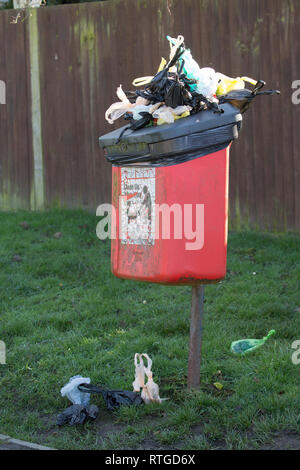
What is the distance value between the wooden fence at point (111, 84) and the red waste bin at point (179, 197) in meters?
3.51

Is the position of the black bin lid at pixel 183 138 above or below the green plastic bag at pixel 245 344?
above

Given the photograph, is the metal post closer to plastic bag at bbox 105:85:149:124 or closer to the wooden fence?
plastic bag at bbox 105:85:149:124

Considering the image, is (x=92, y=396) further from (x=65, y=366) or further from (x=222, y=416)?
(x=222, y=416)

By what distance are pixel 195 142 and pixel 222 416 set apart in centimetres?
147

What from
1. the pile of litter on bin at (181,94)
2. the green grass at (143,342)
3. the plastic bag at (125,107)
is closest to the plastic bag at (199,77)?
the pile of litter on bin at (181,94)

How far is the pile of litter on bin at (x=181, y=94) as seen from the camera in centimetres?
342

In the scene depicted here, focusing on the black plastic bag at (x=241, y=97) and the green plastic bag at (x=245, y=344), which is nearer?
the black plastic bag at (x=241, y=97)

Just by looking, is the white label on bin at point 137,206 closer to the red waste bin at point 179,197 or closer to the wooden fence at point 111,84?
the red waste bin at point 179,197

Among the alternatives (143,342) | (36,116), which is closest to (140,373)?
(143,342)

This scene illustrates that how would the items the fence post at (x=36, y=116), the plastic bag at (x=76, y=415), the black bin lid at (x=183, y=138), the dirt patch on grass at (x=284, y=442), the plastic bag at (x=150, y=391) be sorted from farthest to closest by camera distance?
the fence post at (x=36, y=116)
the plastic bag at (x=150, y=391)
the plastic bag at (x=76, y=415)
the black bin lid at (x=183, y=138)
the dirt patch on grass at (x=284, y=442)

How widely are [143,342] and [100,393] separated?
0.75m

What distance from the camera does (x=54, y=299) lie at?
5.68 metres

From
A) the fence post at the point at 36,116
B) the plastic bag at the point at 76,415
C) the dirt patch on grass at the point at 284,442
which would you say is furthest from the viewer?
the fence post at the point at 36,116
